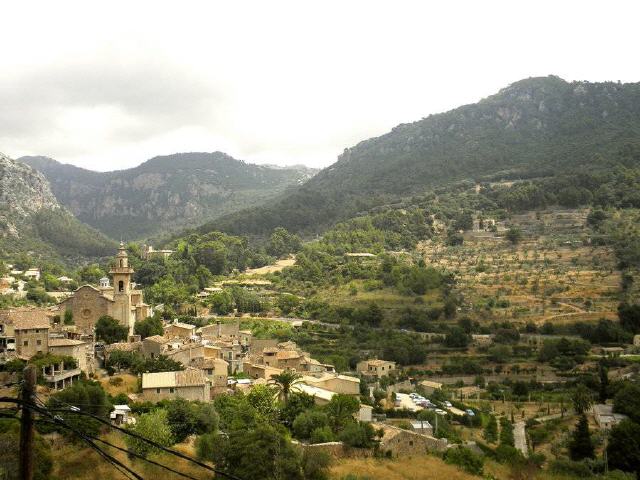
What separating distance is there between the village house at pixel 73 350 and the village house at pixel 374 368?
55.5 ft

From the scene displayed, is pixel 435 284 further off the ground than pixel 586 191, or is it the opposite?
pixel 586 191

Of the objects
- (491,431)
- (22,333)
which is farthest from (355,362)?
(22,333)

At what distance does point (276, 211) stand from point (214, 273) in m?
36.4

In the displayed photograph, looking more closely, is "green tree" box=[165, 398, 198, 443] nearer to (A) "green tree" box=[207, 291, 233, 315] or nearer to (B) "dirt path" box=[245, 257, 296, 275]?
(A) "green tree" box=[207, 291, 233, 315]

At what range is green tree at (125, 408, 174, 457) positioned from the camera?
728 inches

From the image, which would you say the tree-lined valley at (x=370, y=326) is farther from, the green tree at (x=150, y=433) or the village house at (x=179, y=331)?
the village house at (x=179, y=331)

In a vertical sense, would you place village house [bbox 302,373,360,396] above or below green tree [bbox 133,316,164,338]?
below

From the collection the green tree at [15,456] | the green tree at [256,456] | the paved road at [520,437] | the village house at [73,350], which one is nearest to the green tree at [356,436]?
the green tree at [256,456]

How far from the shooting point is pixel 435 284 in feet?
181

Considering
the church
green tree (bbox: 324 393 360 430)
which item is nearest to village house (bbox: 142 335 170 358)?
the church

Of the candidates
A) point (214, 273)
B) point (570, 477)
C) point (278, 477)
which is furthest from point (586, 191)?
point (278, 477)

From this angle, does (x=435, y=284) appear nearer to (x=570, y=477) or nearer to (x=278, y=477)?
(x=570, y=477)

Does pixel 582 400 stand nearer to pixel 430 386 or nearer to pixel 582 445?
pixel 582 445

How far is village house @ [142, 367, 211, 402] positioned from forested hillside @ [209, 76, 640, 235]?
71.7m
